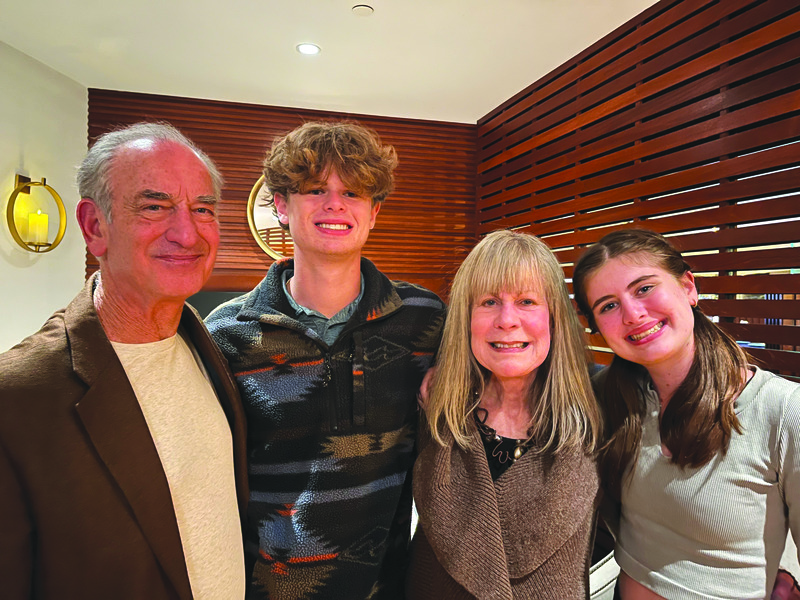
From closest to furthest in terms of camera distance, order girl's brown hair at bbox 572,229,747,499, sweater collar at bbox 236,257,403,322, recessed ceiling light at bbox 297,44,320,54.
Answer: girl's brown hair at bbox 572,229,747,499, sweater collar at bbox 236,257,403,322, recessed ceiling light at bbox 297,44,320,54

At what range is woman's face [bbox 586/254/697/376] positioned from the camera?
1.50 m

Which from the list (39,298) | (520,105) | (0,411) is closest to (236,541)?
(0,411)

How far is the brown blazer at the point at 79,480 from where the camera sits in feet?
3.27

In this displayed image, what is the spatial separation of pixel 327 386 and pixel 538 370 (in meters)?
0.64

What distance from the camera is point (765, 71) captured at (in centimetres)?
270

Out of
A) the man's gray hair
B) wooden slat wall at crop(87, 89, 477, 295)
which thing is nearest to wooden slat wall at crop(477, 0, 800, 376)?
wooden slat wall at crop(87, 89, 477, 295)

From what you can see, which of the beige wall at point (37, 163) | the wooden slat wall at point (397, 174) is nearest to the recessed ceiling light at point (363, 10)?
the wooden slat wall at point (397, 174)

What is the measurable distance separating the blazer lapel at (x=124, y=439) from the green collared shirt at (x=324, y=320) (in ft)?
1.96

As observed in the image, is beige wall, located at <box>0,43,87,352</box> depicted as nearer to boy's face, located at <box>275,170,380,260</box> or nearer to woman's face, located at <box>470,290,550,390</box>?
boy's face, located at <box>275,170,380,260</box>

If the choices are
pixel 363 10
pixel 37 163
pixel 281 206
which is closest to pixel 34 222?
pixel 37 163

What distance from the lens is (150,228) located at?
Answer: 1.26 meters

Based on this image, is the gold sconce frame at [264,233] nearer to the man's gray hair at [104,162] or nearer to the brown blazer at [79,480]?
the man's gray hair at [104,162]

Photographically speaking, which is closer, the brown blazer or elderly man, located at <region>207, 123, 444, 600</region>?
the brown blazer

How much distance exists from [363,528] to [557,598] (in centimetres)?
55
